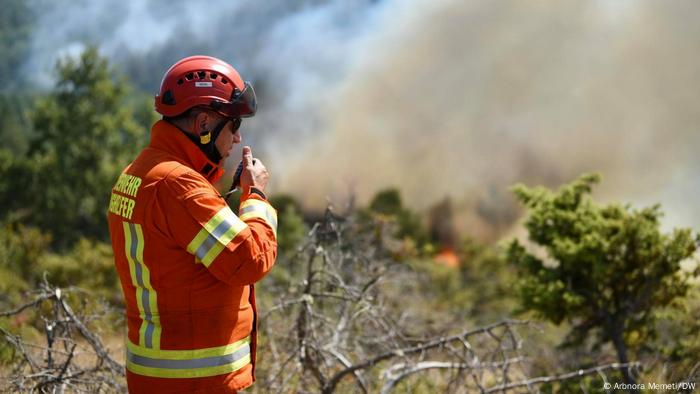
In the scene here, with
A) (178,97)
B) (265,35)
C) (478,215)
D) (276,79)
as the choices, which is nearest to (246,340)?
(178,97)

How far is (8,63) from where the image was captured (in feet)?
184

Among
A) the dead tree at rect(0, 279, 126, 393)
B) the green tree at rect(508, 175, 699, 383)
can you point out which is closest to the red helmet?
the dead tree at rect(0, 279, 126, 393)

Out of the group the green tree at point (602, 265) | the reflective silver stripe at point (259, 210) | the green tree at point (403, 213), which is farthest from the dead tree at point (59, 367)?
the green tree at point (403, 213)

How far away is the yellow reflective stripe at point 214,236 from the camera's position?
1.79 metres

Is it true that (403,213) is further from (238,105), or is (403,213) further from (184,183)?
(184,183)

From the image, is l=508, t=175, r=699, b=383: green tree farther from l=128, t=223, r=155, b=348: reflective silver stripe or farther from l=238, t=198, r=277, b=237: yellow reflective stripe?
l=128, t=223, r=155, b=348: reflective silver stripe

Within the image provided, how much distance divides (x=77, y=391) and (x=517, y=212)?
54.5ft

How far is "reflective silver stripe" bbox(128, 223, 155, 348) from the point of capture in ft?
6.35

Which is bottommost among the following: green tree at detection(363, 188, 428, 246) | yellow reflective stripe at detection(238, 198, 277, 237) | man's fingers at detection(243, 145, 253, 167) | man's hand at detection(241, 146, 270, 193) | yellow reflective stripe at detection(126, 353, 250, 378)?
yellow reflective stripe at detection(126, 353, 250, 378)

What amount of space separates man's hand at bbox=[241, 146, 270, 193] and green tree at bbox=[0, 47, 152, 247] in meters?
17.5

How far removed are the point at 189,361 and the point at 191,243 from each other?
1.27 ft

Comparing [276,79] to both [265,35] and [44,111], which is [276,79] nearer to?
[44,111]

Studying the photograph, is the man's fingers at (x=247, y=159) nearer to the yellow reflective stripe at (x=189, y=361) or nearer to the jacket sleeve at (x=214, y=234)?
the jacket sleeve at (x=214, y=234)

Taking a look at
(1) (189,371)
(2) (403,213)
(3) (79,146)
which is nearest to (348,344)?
(1) (189,371)
